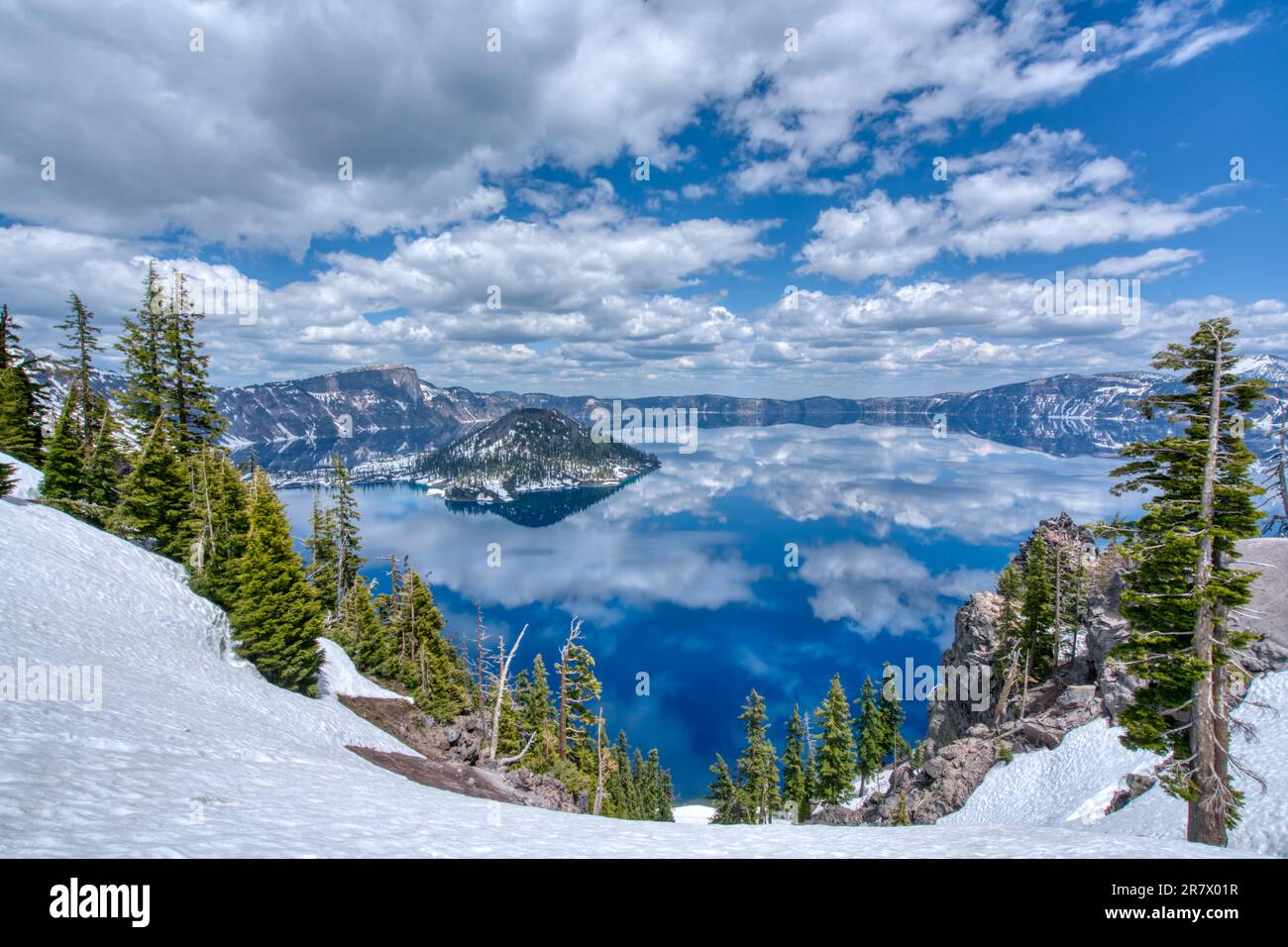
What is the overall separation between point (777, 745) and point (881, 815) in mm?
38937

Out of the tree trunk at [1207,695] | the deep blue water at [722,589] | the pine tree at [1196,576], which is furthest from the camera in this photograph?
the deep blue water at [722,589]

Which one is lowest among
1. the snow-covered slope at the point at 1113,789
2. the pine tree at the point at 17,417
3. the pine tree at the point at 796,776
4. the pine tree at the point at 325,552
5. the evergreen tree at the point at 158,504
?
the pine tree at the point at 796,776

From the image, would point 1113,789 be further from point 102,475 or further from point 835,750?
point 102,475

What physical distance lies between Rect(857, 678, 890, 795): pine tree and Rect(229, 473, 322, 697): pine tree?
153ft

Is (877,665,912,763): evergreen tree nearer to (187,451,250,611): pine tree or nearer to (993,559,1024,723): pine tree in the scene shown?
(993,559,1024,723): pine tree

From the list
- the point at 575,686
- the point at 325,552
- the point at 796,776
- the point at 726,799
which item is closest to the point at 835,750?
the point at 796,776

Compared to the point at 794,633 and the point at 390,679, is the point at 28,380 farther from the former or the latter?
the point at 794,633

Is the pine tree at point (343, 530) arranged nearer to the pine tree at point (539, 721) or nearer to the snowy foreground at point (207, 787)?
the pine tree at point (539, 721)

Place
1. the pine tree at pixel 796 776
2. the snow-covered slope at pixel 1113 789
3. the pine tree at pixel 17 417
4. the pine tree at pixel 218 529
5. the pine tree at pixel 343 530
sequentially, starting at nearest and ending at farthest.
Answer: the snow-covered slope at pixel 1113 789 < the pine tree at pixel 218 529 < the pine tree at pixel 17 417 < the pine tree at pixel 343 530 < the pine tree at pixel 796 776

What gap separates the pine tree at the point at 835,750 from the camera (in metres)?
43.9

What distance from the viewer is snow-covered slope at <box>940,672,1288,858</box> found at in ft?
47.3

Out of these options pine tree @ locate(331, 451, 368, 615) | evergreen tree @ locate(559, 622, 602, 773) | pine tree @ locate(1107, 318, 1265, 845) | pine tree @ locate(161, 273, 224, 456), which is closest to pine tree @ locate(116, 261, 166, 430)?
pine tree @ locate(161, 273, 224, 456)

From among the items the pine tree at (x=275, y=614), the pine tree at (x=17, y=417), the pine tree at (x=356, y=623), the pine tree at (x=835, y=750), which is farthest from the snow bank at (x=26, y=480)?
the pine tree at (x=835, y=750)

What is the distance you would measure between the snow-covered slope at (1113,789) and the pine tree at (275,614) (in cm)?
2499
